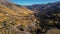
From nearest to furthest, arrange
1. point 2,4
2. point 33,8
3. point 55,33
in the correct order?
point 55,33, point 2,4, point 33,8

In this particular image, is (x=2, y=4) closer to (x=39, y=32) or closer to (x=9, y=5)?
(x=9, y=5)

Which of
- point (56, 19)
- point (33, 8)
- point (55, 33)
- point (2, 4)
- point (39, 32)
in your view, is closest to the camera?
point (55, 33)

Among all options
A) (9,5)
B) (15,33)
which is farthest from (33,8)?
(15,33)

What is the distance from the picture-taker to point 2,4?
128 feet

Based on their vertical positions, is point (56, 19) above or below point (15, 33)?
above

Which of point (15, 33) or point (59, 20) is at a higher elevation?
point (59, 20)

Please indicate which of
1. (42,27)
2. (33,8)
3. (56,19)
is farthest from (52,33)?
(33,8)

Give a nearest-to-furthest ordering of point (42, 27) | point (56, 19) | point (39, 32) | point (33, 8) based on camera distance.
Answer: point (39, 32), point (42, 27), point (56, 19), point (33, 8)

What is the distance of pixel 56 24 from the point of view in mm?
10688

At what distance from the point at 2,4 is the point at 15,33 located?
90.8 feet

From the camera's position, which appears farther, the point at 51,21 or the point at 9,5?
the point at 9,5

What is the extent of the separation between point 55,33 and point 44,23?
9.77 feet

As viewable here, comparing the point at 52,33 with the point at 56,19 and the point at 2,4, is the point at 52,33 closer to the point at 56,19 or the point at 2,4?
the point at 56,19

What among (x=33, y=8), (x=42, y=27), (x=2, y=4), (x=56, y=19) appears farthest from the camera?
(x=33, y=8)
